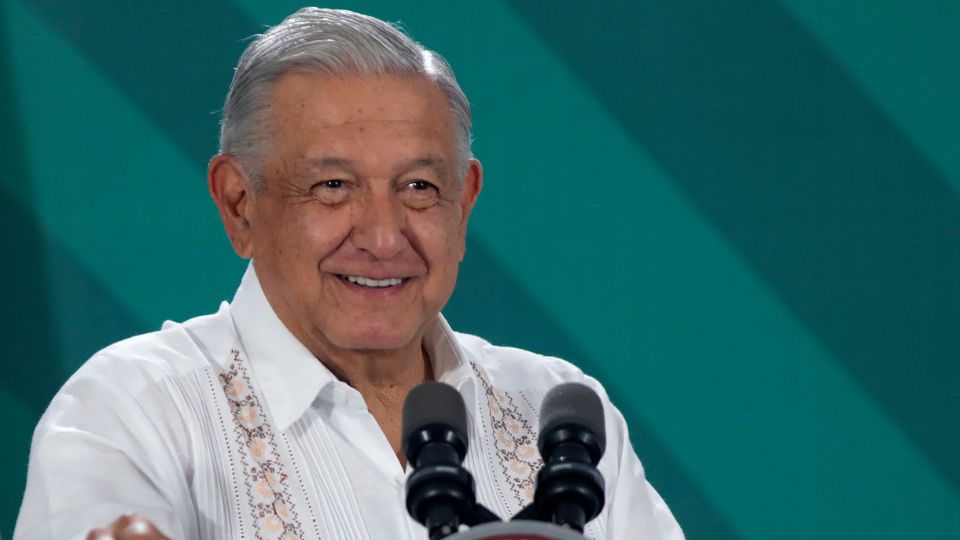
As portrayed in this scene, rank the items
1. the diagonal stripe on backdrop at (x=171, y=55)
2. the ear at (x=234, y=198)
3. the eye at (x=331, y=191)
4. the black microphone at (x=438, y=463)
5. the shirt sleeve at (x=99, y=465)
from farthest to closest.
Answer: the diagonal stripe on backdrop at (x=171, y=55) < the ear at (x=234, y=198) < the eye at (x=331, y=191) < the shirt sleeve at (x=99, y=465) < the black microphone at (x=438, y=463)

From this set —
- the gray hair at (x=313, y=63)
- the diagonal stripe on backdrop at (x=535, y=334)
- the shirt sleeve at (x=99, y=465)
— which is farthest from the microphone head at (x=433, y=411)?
the diagonal stripe on backdrop at (x=535, y=334)

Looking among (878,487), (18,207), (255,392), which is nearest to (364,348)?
(255,392)

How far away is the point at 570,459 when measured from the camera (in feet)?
3.27

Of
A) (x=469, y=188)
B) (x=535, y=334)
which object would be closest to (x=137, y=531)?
(x=469, y=188)

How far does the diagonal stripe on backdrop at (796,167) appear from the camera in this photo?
263cm

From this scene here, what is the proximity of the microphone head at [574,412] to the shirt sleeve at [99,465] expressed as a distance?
51 cm

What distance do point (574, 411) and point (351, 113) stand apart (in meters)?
0.70

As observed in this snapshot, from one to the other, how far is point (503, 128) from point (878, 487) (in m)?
0.99

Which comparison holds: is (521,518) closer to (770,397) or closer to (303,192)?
(303,192)

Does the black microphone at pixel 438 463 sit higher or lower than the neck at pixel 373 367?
lower

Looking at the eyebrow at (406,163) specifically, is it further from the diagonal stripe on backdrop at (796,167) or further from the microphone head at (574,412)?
the diagonal stripe on backdrop at (796,167)

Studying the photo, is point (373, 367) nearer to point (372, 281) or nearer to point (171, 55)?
point (372, 281)

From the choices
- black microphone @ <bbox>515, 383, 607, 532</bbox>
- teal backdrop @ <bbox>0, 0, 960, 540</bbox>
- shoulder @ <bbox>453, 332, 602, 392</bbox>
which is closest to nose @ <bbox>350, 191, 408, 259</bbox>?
shoulder @ <bbox>453, 332, 602, 392</bbox>

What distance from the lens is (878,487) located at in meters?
2.65
